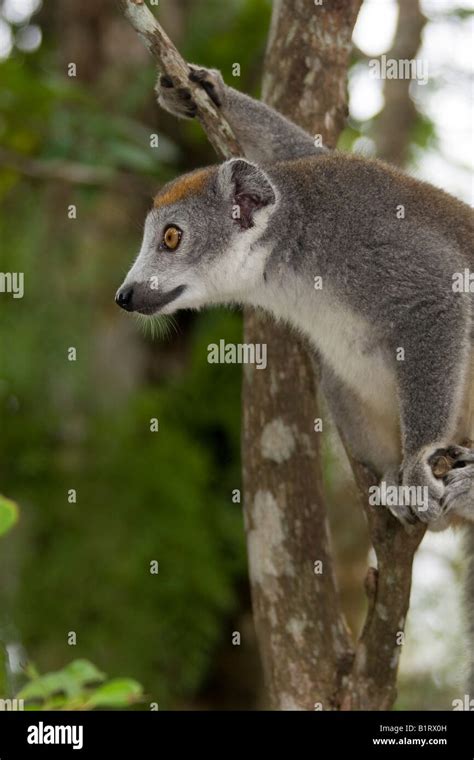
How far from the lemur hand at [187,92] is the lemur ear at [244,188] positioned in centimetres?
42

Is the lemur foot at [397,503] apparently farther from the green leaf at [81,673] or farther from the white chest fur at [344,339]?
the green leaf at [81,673]

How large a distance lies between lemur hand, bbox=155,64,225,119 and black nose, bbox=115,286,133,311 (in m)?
1.02

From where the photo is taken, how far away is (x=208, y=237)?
15.7ft

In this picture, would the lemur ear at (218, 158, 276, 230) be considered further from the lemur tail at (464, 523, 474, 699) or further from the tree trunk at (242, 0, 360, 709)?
the lemur tail at (464, 523, 474, 699)

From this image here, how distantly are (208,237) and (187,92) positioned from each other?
717 millimetres

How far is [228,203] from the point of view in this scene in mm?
4773

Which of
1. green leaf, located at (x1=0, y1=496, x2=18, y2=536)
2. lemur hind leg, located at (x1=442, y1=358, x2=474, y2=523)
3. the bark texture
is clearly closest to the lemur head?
the bark texture

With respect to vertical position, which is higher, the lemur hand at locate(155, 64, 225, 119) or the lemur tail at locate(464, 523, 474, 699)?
the lemur hand at locate(155, 64, 225, 119)

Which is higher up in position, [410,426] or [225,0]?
[225,0]

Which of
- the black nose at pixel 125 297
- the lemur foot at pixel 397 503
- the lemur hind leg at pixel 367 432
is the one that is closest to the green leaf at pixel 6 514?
the black nose at pixel 125 297

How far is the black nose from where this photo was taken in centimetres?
452

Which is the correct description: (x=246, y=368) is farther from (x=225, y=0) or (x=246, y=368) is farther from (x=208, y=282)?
(x=225, y=0)

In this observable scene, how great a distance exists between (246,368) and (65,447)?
13.3 feet

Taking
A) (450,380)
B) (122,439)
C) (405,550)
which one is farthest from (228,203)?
(122,439)
